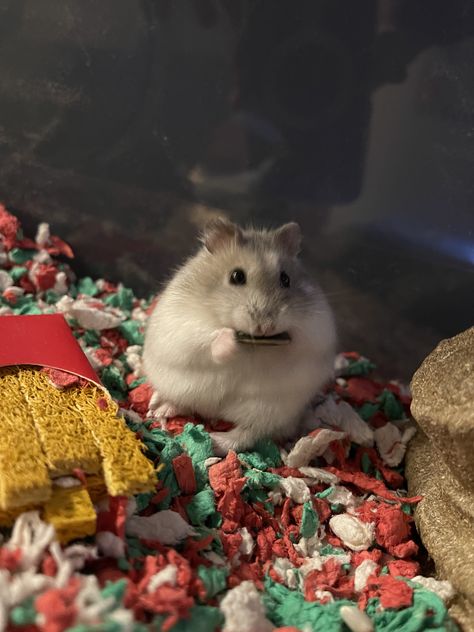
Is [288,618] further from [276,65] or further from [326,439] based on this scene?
[276,65]

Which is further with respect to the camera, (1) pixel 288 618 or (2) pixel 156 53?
(2) pixel 156 53

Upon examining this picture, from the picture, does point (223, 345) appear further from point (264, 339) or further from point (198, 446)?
point (198, 446)

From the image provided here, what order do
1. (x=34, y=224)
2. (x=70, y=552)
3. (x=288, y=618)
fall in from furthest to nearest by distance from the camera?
(x=34, y=224) < (x=288, y=618) < (x=70, y=552)

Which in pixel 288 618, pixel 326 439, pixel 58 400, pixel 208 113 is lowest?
Result: pixel 288 618

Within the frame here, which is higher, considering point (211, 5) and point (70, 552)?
point (211, 5)

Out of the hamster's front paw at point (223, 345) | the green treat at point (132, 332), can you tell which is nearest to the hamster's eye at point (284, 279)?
the hamster's front paw at point (223, 345)

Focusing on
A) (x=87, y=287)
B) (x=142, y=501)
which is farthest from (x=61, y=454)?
(x=87, y=287)

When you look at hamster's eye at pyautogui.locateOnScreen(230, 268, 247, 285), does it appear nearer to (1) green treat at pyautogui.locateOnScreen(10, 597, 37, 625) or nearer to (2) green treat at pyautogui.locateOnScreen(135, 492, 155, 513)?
(2) green treat at pyautogui.locateOnScreen(135, 492, 155, 513)

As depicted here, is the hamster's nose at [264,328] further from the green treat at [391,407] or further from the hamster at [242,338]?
the green treat at [391,407]

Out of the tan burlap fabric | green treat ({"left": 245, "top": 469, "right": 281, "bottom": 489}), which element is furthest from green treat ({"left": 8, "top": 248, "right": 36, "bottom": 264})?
the tan burlap fabric

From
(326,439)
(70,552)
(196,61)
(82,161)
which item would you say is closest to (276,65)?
(196,61)
